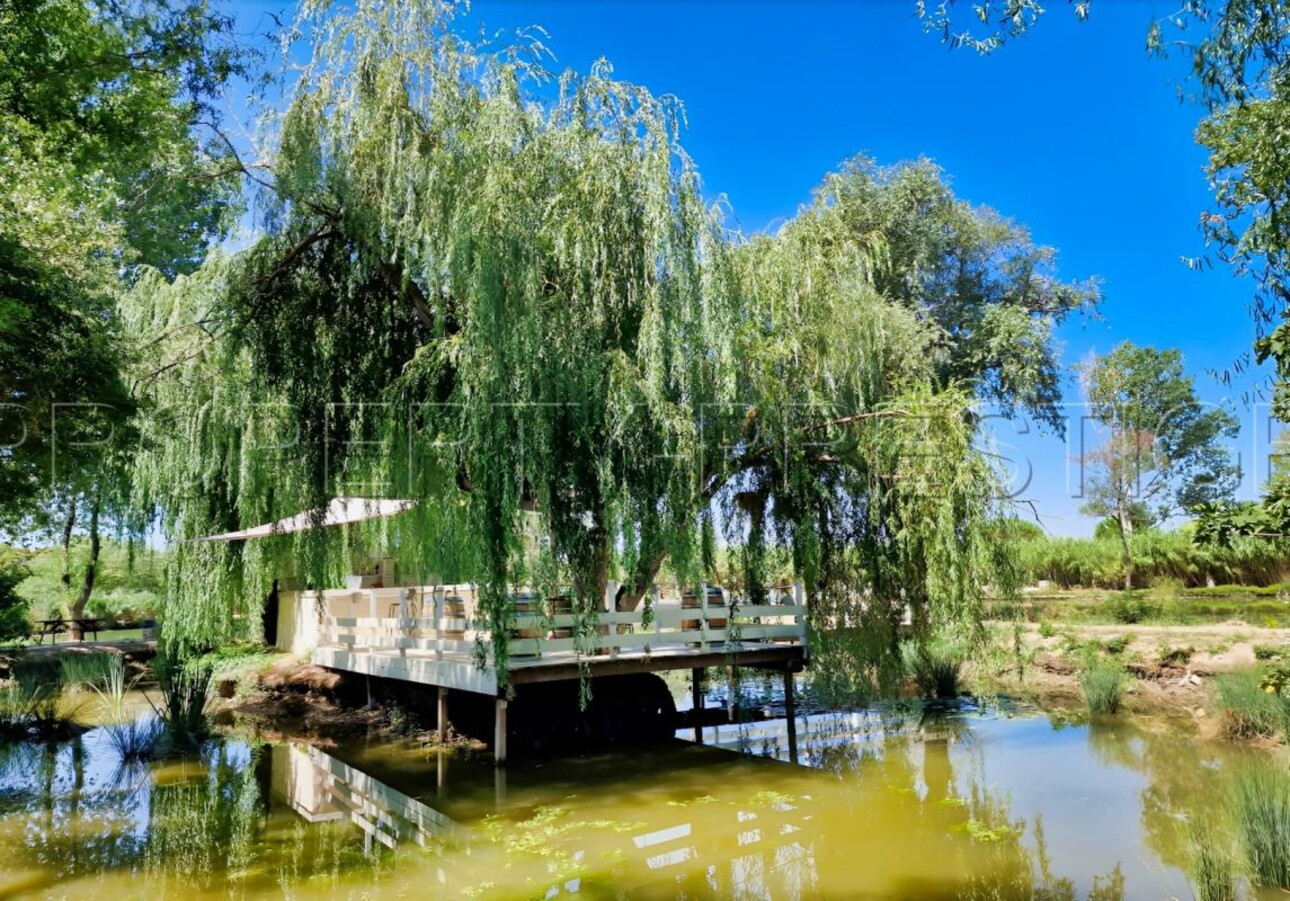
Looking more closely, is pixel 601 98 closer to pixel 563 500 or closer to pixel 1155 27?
pixel 563 500

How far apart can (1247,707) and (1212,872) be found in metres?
5.38

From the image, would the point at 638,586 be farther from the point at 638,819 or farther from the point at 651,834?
the point at 651,834

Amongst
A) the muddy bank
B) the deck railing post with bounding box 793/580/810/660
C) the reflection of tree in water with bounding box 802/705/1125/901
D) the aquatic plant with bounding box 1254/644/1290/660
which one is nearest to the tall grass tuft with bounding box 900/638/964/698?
the muddy bank

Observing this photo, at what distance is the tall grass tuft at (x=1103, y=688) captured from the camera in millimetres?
10461

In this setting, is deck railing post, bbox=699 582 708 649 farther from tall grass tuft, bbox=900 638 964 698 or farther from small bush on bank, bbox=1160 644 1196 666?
small bush on bank, bbox=1160 644 1196 666

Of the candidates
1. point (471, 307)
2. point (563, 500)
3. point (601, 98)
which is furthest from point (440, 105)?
point (563, 500)

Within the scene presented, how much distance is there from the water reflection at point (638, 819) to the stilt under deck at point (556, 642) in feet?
3.24

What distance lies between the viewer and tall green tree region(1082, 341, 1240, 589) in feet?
82.0

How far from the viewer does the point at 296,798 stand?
24.8ft

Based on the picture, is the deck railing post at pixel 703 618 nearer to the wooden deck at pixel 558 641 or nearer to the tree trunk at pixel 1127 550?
the wooden deck at pixel 558 641

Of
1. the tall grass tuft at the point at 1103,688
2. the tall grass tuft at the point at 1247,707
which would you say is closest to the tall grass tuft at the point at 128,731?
the tall grass tuft at the point at 1103,688

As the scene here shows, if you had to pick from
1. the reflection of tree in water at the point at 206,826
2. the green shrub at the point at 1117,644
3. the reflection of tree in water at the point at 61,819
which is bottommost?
the reflection of tree in water at the point at 206,826

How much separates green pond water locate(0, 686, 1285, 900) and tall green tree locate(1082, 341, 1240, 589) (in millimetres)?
18031

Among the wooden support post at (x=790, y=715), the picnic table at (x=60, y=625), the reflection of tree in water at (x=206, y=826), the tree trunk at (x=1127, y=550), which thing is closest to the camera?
the reflection of tree in water at (x=206, y=826)
